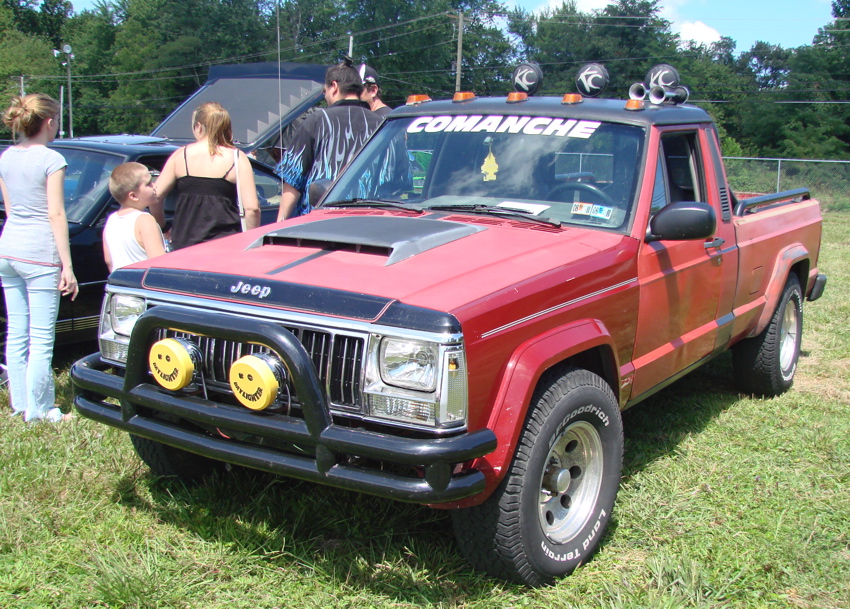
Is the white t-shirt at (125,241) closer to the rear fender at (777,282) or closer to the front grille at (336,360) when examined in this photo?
the front grille at (336,360)

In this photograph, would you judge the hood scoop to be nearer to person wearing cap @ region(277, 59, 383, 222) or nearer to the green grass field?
the green grass field

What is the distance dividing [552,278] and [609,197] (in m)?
0.92

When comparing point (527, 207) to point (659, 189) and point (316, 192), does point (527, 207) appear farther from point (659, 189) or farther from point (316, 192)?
point (316, 192)

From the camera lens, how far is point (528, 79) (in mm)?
4633

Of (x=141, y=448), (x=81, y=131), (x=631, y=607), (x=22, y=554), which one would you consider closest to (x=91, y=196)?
(x=141, y=448)

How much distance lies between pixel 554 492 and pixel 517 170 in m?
1.64

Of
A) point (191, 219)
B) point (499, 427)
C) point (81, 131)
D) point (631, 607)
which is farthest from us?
point (81, 131)

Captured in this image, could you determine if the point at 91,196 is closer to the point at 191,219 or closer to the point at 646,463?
the point at 191,219

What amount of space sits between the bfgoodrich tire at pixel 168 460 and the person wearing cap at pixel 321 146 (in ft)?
6.64

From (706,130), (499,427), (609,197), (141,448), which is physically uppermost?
(706,130)

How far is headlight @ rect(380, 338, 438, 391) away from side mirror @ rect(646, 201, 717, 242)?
1.59 metres

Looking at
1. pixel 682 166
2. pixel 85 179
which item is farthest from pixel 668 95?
pixel 85 179

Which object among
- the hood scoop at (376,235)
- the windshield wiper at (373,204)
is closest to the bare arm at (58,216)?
the windshield wiper at (373,204)

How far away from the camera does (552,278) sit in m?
2.99
